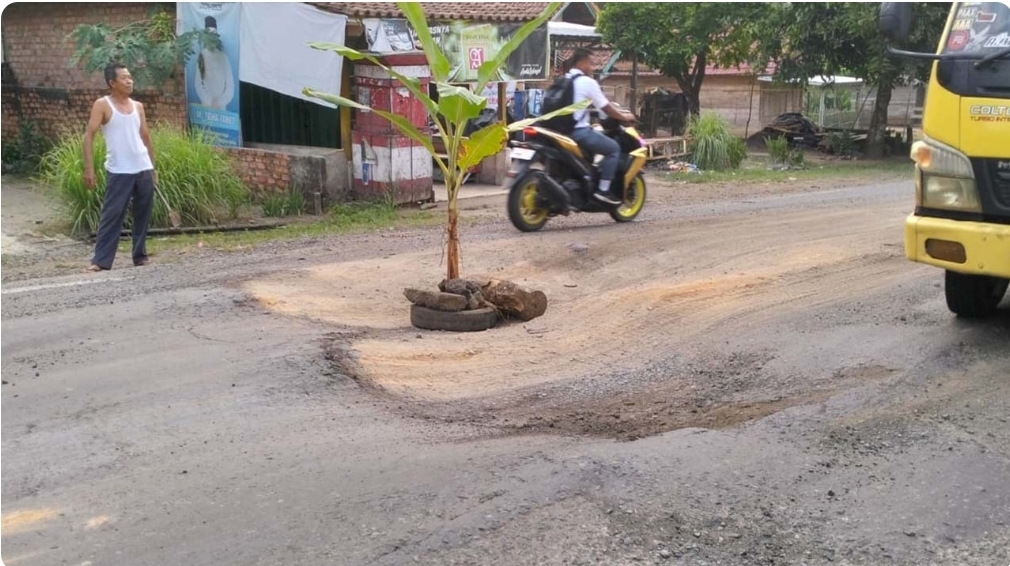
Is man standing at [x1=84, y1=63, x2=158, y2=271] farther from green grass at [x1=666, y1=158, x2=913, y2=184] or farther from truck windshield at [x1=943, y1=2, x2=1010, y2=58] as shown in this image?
green grass at [x1=666, y1=158, x2=913, y2=184]

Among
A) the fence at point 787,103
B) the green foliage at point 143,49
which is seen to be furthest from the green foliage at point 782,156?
the green foliage at point 143,49

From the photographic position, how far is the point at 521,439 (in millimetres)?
4395

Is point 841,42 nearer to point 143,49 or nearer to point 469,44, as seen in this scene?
point 469,44

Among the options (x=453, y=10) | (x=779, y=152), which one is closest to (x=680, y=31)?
(x=779, y=152)

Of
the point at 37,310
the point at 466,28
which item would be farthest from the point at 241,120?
the point at 37,310

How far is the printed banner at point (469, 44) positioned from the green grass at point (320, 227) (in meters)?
1.79

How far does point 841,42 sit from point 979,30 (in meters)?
15.2

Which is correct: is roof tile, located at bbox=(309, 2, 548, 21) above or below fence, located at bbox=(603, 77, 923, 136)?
above

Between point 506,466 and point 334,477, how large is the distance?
0.71 meters

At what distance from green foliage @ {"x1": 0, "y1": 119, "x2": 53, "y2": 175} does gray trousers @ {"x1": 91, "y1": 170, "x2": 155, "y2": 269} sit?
8625 mm

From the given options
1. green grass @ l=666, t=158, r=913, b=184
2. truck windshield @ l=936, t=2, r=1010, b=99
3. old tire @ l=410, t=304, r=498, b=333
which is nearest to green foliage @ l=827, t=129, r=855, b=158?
green grass @ l=666, t=158, r=913, b=184

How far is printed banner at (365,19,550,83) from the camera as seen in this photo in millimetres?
12102

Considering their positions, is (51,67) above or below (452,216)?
above

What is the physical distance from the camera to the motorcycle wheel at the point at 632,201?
10602 mm
